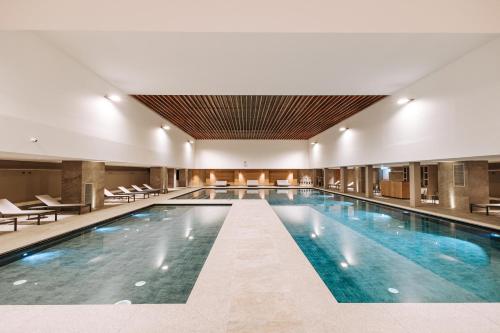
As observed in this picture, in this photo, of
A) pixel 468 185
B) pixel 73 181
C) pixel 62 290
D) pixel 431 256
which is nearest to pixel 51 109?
pixel 73 181

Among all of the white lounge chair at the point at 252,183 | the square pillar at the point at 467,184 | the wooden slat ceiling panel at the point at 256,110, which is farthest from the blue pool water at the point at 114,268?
the white lounge chair at the point at 252,183

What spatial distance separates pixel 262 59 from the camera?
5.73 metres

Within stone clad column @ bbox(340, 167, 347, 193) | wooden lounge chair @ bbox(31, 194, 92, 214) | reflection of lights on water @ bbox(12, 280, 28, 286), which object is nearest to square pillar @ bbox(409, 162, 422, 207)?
stone clad column @ bbox(340, 167, 347, 193)

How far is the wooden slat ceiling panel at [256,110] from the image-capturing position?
9.55 m

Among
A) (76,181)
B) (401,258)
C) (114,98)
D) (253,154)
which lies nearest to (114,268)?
(401,258)

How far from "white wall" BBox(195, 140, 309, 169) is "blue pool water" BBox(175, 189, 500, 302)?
14914 mm

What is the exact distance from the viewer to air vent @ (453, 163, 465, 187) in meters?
8.28

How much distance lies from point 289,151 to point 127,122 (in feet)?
51.1

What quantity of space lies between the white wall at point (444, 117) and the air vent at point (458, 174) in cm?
208

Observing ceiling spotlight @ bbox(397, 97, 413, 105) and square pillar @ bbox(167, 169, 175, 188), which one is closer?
ceiling spotlight @ bbox(397, 97, 413, 105)

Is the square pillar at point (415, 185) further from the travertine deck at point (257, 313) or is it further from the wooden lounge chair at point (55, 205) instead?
the wooden lounge chair at point (55, 205)

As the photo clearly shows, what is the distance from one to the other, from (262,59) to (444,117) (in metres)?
5.52

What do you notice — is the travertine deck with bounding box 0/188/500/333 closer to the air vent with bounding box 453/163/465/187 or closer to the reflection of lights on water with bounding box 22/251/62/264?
the reflection of lights on water with bounding box 22/251/62/264

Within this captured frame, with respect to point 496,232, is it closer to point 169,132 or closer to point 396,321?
point 396,321
